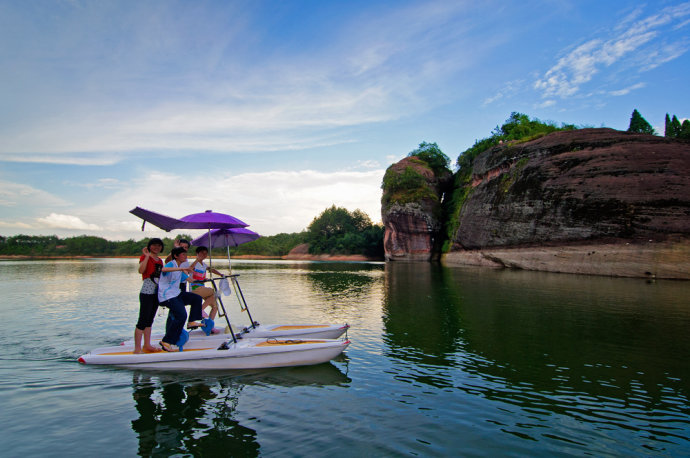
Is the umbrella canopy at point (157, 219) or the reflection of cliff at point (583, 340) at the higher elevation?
the umbrella canopy at point (157, 219)

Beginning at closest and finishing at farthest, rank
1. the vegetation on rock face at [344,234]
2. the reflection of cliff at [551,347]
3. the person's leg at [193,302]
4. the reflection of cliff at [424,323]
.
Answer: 1. the reflection of cliff at [551,347]
2. the person's leg at [193,302]
3. the reflection of cliff at [424,323]
4. the vegetation on rock face at [344,234]

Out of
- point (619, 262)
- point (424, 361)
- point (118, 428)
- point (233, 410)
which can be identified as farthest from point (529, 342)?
point (619, 262)

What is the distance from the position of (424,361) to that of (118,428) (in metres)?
6.08

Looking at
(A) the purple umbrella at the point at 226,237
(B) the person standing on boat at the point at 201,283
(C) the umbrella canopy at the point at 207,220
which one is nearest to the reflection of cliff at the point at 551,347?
(B) the person standing on boat at the point at 201,283

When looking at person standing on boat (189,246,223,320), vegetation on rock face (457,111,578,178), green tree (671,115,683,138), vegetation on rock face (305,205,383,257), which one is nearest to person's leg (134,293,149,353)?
person standing on boat (189,246,223,320)

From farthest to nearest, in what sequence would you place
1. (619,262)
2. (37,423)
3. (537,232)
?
(537,232)
(619,262)
(37,423)

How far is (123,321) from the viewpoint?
45.5 ft

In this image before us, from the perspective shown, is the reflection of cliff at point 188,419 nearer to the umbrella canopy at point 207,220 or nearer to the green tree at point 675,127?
the umbrella canopy at point 207,220

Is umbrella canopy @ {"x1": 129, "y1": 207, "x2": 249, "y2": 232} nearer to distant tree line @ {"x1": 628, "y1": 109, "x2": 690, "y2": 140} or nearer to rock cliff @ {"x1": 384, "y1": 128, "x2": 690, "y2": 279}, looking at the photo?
rock cliff @ {"x1": 384, "y1": 128, "x2": 690, "y2": 279}

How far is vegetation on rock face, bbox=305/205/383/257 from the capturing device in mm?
88000

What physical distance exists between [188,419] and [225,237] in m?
6.79

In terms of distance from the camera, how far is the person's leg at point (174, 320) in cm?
814

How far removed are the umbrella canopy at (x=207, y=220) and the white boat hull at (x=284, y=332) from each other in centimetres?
274

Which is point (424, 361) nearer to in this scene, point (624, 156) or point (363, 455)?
point (363, 455)
